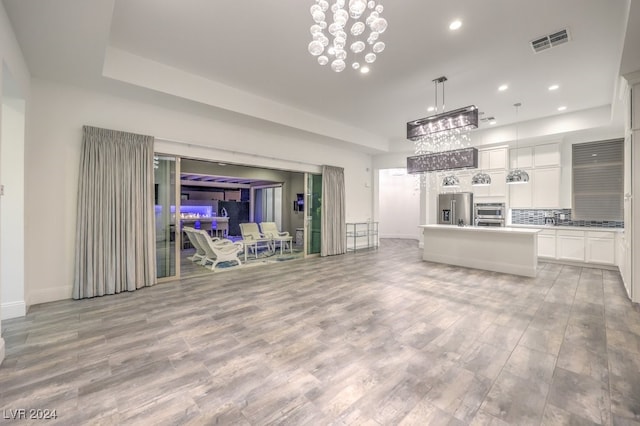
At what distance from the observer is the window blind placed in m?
6.07

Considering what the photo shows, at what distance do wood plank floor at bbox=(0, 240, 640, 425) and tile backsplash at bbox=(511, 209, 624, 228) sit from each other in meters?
2.80

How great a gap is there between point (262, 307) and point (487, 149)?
7449mm

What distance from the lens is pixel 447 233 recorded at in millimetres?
6566

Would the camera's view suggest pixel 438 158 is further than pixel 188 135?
Yes

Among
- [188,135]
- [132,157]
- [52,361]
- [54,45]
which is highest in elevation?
[54,45]

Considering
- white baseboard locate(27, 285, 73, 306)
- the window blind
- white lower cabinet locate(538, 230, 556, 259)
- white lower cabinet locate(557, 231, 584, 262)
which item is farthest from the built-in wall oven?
white baseboard locate(27, 285, 73, 306)

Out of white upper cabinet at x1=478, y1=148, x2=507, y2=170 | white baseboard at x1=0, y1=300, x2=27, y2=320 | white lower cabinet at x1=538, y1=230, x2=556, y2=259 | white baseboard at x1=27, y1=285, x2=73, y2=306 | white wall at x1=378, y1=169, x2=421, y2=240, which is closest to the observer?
white baseboard at x1=0, y1=300, x2=27, y2=320

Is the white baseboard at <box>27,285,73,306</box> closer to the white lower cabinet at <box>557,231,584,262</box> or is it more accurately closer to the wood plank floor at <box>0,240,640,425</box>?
the wood plank floor at <box>0,240,640,425</box>

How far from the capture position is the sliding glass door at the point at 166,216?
16.1 feet

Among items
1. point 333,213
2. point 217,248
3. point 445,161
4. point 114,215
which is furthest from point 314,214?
point 114,215

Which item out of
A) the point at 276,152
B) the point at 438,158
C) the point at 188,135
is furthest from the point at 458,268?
the point at 188,135

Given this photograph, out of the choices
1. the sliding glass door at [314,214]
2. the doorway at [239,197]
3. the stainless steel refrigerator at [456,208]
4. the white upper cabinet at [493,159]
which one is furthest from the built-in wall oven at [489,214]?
the doorway at [239,197]

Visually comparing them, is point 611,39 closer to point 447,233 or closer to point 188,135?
point 447,233

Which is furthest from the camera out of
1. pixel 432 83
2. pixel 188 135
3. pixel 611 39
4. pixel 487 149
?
pixel 487 149
